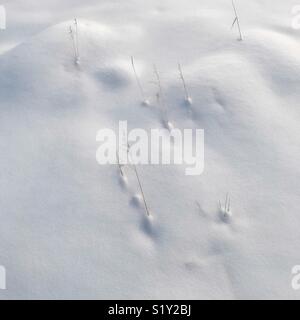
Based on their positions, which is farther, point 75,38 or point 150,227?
point 75,38

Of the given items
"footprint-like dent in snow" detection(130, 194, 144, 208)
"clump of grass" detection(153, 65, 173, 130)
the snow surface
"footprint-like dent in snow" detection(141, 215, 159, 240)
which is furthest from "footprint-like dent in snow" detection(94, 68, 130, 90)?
"footprint-like dent in snow" detection(141, 215, 159, 240)

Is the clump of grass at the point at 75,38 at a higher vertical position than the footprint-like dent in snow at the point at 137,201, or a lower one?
higher

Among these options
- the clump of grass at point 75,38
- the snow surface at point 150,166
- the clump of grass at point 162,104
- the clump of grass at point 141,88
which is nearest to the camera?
the snow surface at point 150,166

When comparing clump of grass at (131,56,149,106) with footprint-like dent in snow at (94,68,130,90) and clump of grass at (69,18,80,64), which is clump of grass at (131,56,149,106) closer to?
footprint-like dent in snow at (94,68,130,90)

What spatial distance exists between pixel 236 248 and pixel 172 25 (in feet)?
5.61

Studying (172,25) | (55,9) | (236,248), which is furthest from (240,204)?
(55,9)

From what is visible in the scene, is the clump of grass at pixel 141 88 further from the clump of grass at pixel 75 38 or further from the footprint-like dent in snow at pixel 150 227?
the footprint-like dent in snow at pixel 150 227

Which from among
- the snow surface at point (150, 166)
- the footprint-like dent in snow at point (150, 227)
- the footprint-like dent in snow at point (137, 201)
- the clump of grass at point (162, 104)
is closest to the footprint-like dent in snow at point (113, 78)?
the snow surface at point (150, 166)

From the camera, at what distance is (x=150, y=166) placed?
6.41ft

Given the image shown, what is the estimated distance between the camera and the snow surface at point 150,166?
5.36 ft

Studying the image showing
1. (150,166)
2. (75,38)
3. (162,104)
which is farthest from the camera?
(75,38)

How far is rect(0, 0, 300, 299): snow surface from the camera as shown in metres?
1.63

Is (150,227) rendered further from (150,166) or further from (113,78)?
(113,78)

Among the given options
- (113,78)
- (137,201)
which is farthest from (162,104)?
(137,201)
